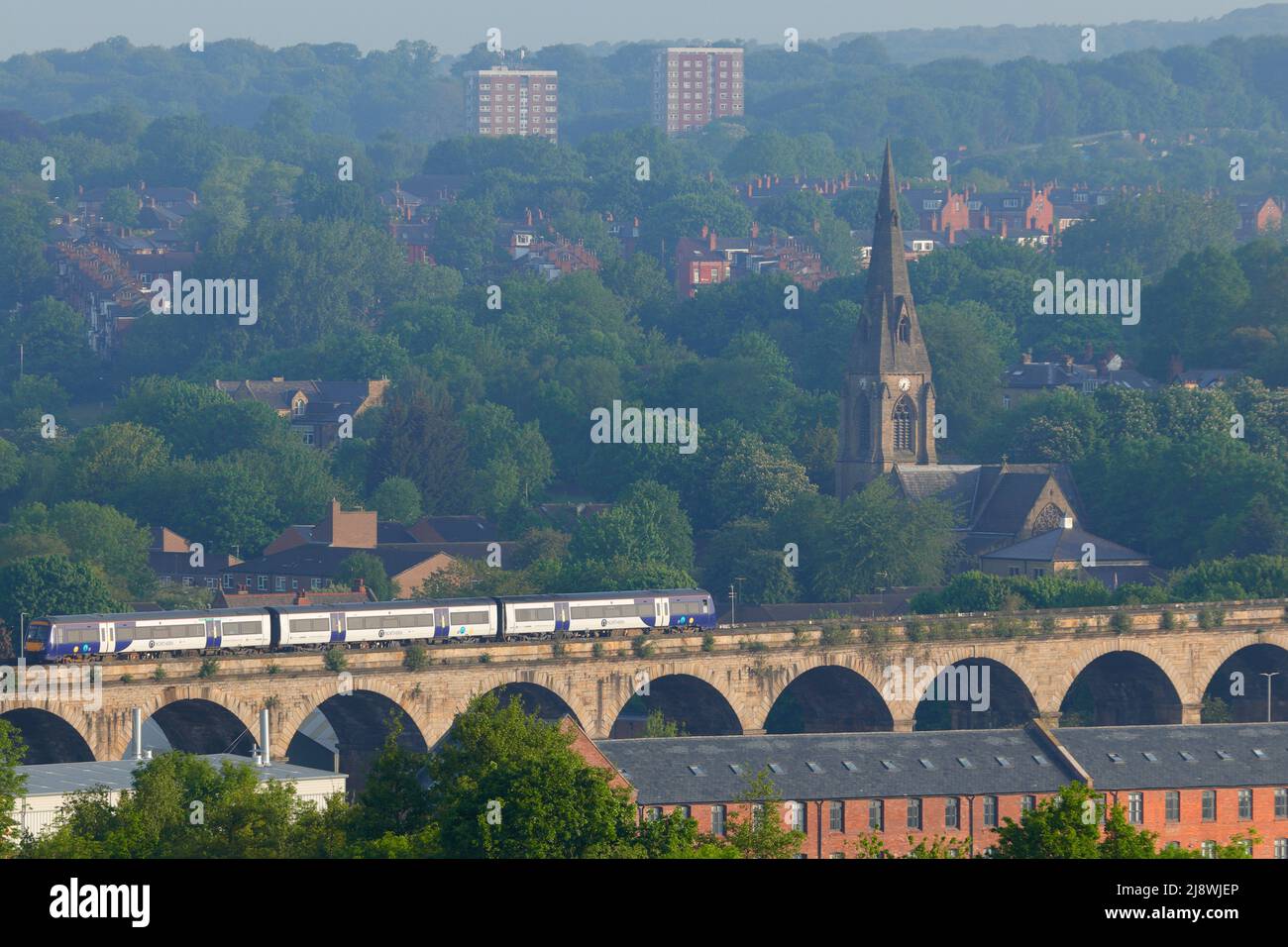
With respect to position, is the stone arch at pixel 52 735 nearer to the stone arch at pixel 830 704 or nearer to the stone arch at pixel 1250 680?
the stone arch at pixel 830 704

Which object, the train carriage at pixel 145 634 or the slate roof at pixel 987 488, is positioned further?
the slate roof at pixel 987 488

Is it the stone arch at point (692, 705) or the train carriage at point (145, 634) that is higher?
the train carriage at point (145, 634)

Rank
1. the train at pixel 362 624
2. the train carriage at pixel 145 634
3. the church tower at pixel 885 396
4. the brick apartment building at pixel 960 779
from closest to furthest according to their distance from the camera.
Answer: the brick apartment building at pixel 960 779 < the train carriage at pixel 145 634 < the train at pixel 362 624 < the church tower at pixel 885 396

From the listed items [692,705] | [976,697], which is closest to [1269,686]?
[976,697]

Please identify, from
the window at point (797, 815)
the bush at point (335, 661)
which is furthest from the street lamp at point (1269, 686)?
the window at point (797, 815)
